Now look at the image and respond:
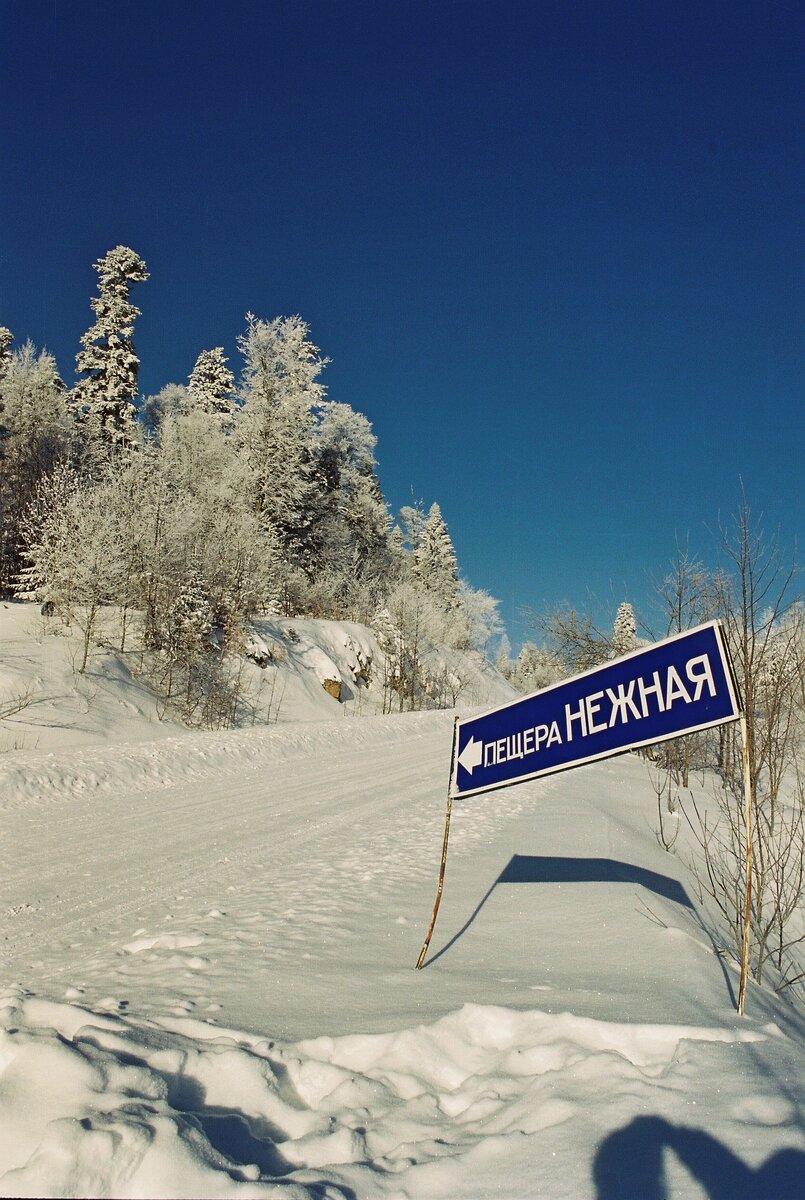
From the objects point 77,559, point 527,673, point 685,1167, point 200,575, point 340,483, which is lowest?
point 685,1167

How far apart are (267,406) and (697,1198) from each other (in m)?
35.3

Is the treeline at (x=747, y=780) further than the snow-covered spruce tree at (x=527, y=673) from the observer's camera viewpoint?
No

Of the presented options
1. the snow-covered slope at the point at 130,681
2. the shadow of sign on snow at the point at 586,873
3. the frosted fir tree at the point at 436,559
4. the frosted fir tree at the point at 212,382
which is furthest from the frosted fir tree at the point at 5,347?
the shadow of sign on snow at the point at 586,873

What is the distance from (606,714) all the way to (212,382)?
4469 cm

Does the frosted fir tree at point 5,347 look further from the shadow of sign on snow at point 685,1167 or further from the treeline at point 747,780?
the shadow of sign on snow at point 685,1167

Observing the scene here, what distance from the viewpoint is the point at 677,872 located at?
7559 millimetres

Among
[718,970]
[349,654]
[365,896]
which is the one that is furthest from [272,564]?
[718,970]

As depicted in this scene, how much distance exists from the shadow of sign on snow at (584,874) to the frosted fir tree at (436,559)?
1820 inches

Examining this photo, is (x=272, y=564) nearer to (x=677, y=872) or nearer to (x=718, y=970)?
(x=677, y=872)

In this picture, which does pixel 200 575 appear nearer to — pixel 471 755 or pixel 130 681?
pixel 130 681

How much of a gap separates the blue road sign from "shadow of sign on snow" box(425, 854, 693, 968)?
190 centimetres

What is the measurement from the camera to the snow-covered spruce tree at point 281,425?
32688 mm

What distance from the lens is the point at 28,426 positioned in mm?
33844

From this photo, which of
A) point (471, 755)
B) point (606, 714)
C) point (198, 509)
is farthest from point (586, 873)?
point (198, 509)
